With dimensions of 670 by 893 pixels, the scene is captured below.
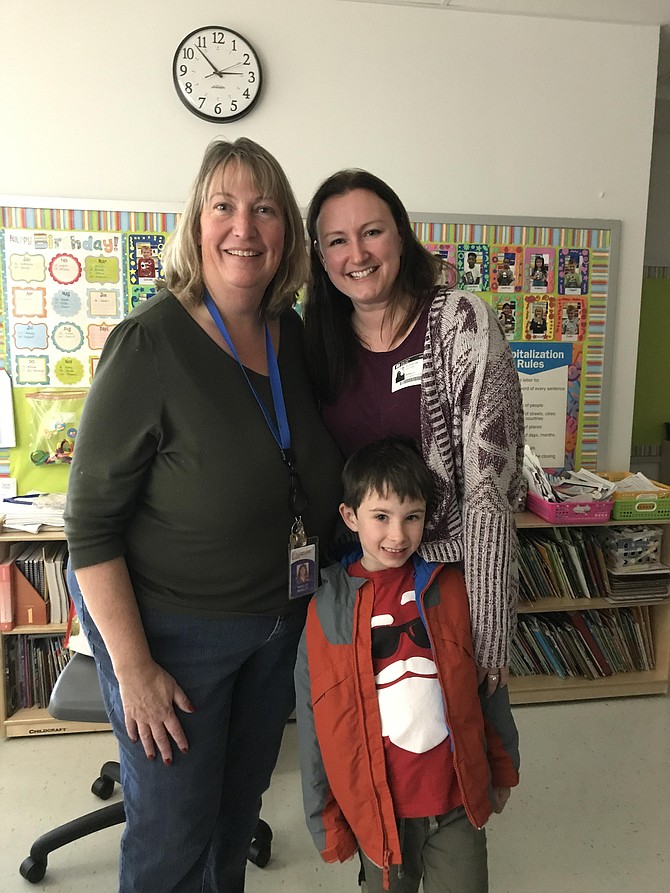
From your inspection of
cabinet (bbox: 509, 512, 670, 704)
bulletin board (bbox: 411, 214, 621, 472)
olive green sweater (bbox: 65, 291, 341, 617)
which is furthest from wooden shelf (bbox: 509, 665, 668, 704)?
olive green sweater (bbox: 65, 291, 341, 617)

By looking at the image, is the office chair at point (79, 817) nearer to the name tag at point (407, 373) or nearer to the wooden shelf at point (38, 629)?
the wooden shelf at point (38, 629)

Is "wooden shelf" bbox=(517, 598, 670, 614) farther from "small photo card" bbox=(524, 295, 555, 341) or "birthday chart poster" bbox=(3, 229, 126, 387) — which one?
"birthday chart poster" bbox=(3, 229, 126, 387)

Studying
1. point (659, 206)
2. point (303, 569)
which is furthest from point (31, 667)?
point (659, 206)

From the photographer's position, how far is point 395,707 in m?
1.19

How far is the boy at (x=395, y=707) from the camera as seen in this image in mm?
1188

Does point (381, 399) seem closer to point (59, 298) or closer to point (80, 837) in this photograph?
point (80, 837)

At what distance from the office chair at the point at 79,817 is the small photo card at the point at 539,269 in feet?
7.36

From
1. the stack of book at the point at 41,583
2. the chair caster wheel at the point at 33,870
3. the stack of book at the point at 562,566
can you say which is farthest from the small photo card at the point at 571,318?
the chair caster wheel at the point at 33,870

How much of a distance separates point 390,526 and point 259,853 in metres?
1.20

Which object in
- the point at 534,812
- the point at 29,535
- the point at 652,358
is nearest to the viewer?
the point at 534,812

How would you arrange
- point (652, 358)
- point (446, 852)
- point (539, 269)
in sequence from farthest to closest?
point (652, 358) → point (539, 269) → point (446, 852)

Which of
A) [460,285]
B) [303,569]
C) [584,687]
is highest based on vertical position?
[460,285]

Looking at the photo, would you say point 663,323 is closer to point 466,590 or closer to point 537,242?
point 537,242

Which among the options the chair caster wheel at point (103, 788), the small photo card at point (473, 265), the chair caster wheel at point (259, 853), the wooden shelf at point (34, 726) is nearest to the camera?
the chair caster wheel at point (259, 853)
